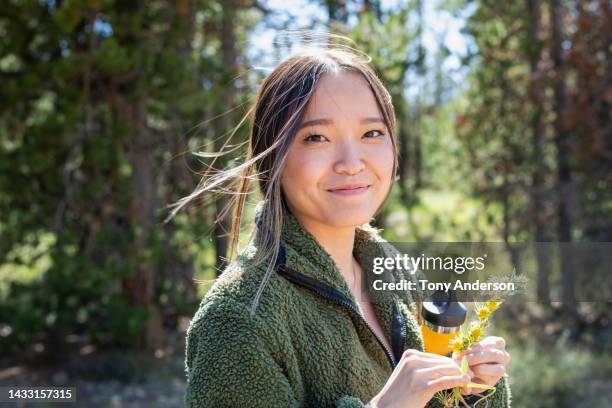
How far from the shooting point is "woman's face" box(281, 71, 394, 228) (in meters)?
1.36

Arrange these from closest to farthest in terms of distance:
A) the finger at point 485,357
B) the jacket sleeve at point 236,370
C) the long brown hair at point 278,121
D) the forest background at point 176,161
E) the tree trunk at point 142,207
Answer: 1. the jacket sleeve at point 236,370
2. the finger at point 485,357
3. the long brown hair at point 278,121
4. the forest background at point 176,161
5. the tree trunk at point 142,207

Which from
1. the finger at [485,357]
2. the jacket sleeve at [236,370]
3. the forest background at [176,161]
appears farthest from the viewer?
the forest background at [176,161]

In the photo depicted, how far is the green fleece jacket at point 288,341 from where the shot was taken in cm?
114

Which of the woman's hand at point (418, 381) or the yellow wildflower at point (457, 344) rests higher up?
the yellow wildflower at point (457, 344)

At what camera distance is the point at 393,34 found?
5.22 meters

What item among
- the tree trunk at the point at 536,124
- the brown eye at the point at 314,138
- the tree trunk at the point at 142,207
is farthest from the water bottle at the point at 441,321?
the tree trunk at the point at 536,124

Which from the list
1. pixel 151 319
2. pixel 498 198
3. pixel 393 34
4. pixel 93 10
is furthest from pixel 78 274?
pixel 498 198

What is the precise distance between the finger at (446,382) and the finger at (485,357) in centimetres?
6

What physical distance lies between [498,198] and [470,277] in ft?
16.0

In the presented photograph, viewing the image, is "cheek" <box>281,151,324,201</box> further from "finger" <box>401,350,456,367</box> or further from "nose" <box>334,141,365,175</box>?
"finger" <box>401,350,456,367</box>

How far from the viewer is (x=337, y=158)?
1.36 m

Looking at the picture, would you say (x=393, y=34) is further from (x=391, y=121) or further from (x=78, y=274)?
(x=391, y=121)

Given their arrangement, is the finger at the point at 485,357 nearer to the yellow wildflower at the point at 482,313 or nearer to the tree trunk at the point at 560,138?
the yellow wildflower at the point at 482,313

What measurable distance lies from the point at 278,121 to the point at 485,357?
0.58m
